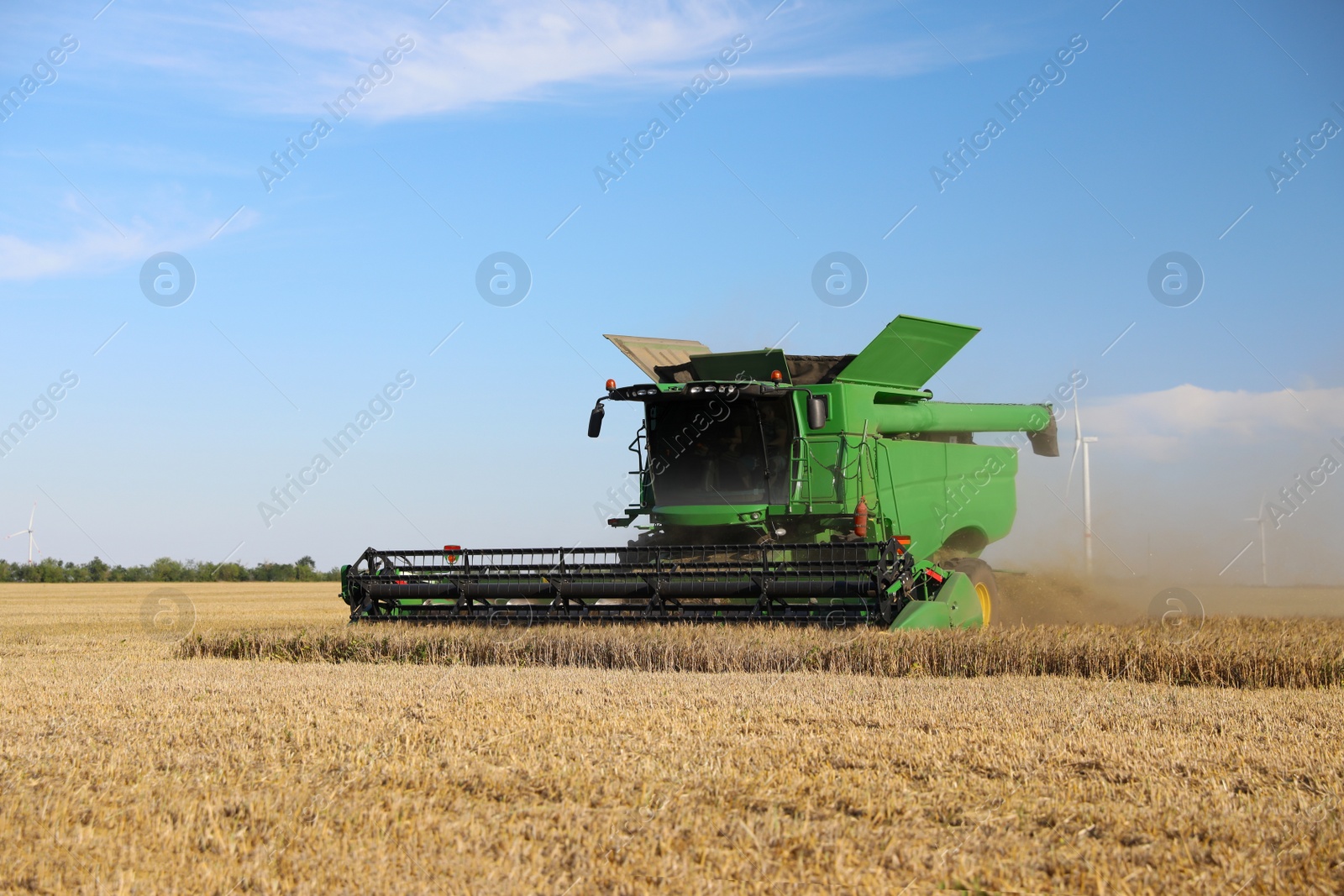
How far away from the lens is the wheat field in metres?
3.38

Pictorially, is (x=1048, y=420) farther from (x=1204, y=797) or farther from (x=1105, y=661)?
(x=1204, y=797)

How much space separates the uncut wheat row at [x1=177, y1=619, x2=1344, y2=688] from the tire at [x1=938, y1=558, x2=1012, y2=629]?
1.75 metres

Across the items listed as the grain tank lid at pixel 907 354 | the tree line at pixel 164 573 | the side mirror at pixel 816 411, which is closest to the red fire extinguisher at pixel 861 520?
the side mirror at pixel 816 411

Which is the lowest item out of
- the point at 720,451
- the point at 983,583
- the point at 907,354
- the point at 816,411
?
the point at 983,583

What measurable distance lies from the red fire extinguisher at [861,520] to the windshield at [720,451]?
0.67m

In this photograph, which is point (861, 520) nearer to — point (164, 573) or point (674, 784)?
point (674, 784)

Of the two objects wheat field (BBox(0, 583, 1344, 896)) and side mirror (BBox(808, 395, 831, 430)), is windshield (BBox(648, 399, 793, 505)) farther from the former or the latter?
wheat field (BBox(0, 583, 1344, 896))

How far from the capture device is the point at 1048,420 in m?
13.9

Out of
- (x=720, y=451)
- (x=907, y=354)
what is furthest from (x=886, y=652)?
(x=907, y=354)

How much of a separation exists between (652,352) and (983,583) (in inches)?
155

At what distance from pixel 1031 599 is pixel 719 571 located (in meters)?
4.83

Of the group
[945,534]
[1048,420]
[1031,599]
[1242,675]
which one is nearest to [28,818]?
[1242,675]

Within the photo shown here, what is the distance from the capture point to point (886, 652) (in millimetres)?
8312

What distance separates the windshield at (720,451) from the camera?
34.0 feet
